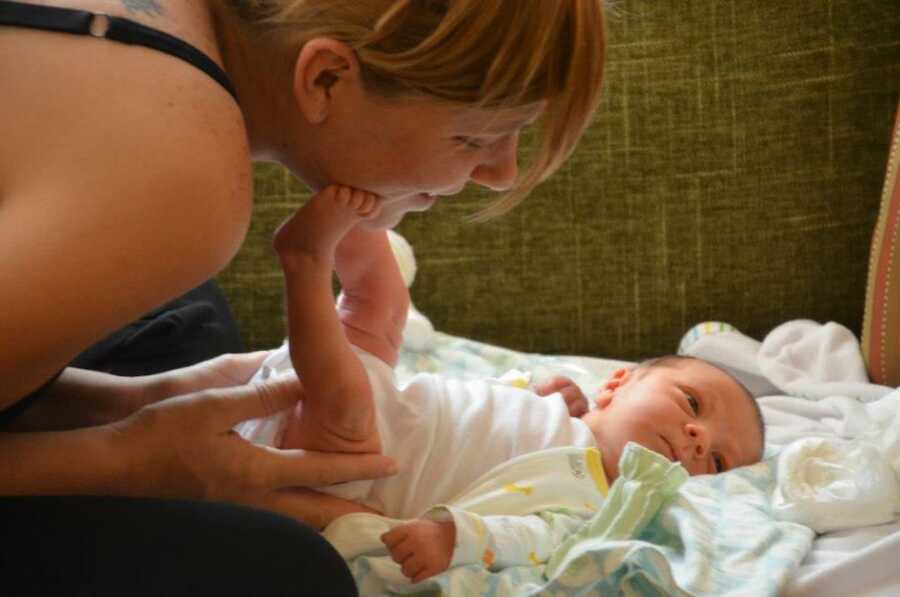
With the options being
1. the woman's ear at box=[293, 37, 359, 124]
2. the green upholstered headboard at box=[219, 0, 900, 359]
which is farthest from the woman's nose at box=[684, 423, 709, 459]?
the woman's ear at box=[293, 37, 359, 124]

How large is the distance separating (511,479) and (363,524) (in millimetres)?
203

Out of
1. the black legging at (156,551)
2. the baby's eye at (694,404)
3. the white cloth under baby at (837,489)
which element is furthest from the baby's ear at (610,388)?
the black legging at (156,551)

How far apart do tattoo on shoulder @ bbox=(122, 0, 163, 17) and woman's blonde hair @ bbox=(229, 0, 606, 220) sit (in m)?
0.10

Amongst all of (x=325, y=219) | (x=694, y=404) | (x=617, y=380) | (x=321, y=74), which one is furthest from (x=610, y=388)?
(x=321, y=74)

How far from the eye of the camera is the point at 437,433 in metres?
1.45

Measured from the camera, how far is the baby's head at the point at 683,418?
158cm

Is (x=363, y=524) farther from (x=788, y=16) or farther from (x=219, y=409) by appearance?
(x=788, y=16)

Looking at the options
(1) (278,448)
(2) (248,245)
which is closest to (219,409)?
(1) (278,448)

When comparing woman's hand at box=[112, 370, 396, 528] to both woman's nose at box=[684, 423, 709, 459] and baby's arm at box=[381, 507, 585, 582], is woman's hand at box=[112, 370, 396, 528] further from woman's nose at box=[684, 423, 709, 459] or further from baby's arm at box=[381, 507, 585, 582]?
woman's nose at box=[684, 423, 709, 459]

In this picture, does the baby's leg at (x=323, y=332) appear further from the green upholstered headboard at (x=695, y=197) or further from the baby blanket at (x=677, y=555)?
the green upholstered headboard at (x=695, y=197)

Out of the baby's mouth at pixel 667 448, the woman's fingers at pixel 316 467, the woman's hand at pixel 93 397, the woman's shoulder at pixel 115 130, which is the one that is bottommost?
the baby's mouth at pixel 667 448

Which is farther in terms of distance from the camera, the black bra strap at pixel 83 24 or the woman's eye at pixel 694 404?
the woman's eye at pixel 694 404

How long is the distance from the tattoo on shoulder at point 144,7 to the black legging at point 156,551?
1.32ft

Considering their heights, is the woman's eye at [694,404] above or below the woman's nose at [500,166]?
below
